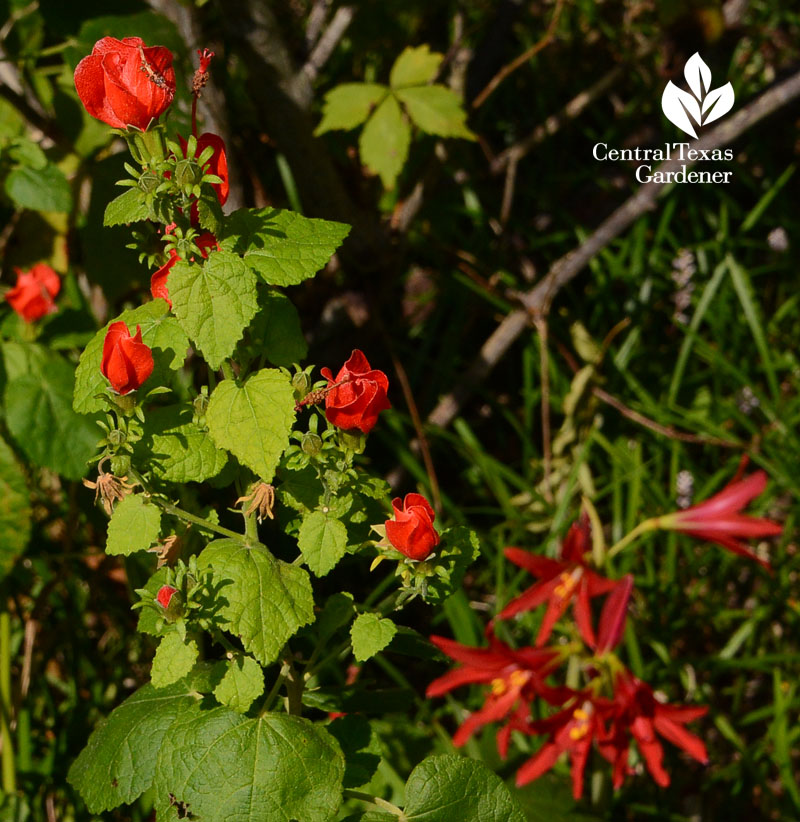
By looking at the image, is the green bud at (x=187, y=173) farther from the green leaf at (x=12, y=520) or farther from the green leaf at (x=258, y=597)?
the green leaf at (x=12, y=520)

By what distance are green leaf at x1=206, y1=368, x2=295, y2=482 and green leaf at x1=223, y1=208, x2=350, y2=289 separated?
0.29 feet

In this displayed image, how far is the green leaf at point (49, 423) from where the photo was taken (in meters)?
1.36

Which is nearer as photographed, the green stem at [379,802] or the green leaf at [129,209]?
the green leaf at [129,209]

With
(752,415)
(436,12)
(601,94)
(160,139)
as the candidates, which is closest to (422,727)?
(752,415)

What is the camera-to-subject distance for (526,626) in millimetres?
1831

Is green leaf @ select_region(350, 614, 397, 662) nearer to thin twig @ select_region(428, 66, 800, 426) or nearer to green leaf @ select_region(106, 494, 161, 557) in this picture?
green leaf @ select_region(106, 494, 161, 557)

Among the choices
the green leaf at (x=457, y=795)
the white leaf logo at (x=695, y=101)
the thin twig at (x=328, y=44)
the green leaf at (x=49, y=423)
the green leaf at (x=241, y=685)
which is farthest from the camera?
the white leaf logo at (x=695, y=101)

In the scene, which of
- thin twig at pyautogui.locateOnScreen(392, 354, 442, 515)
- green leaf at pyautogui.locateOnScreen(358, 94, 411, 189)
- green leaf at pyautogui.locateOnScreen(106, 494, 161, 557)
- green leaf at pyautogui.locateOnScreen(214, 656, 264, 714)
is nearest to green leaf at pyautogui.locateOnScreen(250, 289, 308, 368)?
green leaf at pyautogui.locateOnScreen(106, 494, 161, 557)

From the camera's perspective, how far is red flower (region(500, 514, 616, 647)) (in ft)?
3.85

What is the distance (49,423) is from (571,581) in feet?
2.79

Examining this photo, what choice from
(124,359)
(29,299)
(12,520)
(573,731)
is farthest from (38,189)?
(573,731)

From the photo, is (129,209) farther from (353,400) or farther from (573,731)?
(573,731)

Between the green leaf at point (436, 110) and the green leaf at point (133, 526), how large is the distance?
3.62ft

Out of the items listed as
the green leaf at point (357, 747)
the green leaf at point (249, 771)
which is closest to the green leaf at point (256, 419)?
the green leaf at point (249, 771)
